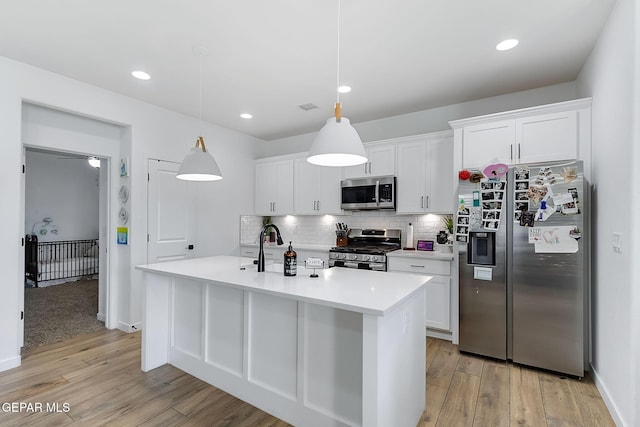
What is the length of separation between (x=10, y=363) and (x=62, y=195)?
18.5 feet

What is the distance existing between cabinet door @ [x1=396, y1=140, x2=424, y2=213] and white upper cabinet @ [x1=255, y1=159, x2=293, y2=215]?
Result: 1.80 metres

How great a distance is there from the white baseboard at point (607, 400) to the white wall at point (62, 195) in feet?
30.2

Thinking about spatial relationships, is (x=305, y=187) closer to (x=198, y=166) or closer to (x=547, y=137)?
(x=198, y=166)

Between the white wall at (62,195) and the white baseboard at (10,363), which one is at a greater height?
the white wall at (62,195)

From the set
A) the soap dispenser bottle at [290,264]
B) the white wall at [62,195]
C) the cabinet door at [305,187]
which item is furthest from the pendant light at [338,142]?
the white wall at [62,195]

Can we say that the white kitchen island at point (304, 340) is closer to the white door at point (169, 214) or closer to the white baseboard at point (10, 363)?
the white baseboard at point (10, 363)

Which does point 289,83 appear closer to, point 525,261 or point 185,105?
point 185,105

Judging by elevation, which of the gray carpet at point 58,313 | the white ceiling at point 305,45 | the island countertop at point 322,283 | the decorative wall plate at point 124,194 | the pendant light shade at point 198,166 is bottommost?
the gray carpet at point 58,313

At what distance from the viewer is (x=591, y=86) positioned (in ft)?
9.02

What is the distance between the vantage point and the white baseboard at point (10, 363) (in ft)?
9.10

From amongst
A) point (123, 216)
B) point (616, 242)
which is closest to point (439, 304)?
point (616, 242)

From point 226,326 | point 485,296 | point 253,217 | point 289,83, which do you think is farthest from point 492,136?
point 253,217

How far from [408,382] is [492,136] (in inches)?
98.9

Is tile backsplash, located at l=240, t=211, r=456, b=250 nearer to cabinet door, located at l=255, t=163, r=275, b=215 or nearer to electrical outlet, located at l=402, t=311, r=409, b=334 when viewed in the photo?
cabinet door, located at l=255, t=163, r=275, b=215
